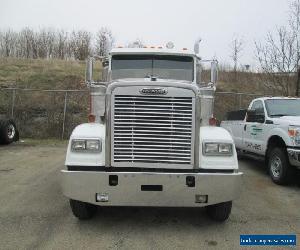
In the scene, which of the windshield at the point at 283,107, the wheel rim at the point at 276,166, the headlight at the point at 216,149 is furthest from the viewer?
the windshield at the point at 283,107

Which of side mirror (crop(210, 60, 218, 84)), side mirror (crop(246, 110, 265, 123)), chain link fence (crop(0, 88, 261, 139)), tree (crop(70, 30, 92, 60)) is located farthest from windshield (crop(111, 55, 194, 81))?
tree (crop(70, 30, 92, 60))

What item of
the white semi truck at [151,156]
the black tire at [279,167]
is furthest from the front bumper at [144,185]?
the black tire at [279,167]

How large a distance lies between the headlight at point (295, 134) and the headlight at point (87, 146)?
14.7ft

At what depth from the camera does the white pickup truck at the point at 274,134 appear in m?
8.84

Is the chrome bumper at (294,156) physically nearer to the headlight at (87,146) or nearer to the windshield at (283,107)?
the windshield at (283,107)

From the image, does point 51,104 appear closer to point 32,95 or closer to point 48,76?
point 32,95

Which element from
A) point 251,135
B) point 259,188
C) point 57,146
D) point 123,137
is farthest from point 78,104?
point 123,137

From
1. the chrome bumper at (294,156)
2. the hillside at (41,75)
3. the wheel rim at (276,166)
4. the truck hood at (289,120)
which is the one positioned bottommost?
the wheel rim at (276,166)

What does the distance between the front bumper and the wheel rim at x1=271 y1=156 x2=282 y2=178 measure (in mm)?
3750

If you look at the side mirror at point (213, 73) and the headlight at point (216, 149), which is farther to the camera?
the side mirror at point (213, 73)

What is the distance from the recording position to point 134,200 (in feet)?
19.0

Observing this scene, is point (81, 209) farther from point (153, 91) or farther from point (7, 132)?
point (7, 132)

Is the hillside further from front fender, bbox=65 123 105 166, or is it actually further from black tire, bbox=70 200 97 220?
front fender, bbox=65 123 105 166

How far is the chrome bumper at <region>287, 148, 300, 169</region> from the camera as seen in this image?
856cm
